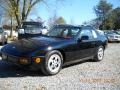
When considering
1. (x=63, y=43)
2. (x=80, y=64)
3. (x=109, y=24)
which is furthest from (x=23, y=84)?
(x=109, y=24)

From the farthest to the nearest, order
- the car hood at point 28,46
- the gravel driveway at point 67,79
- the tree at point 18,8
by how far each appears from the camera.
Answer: the tree at point 18,8
the car hood at point 28,46
the gravel driveway at point 67,79

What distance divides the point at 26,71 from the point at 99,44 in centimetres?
321

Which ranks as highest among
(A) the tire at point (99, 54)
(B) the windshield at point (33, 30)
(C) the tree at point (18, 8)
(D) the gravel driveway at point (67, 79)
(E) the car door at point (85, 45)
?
(C) the tree at point (18, 8)

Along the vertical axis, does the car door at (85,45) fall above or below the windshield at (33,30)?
below

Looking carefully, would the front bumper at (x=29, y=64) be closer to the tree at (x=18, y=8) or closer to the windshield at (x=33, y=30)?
the windshield at (x=33, y=30)

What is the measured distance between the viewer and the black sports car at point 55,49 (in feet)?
23.4

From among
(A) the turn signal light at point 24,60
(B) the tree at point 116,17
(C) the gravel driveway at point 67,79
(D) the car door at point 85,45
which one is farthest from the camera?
(B) the tree at point 116,17

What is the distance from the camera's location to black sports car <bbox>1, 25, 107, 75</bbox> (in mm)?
7133

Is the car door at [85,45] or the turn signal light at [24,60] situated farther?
the car door at [85,45]

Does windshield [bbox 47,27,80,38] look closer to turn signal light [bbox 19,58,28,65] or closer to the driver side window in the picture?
the driver side window

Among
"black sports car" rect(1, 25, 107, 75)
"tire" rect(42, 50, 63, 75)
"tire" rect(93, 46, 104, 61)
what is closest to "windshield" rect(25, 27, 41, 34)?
"tire" rect(93, 46, 104, 61)

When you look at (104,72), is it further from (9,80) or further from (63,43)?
(9,80)

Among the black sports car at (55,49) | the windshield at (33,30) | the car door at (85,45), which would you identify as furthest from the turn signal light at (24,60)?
A: the windshield at (33,30)

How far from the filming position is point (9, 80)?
6.71m
